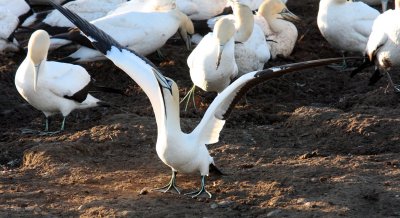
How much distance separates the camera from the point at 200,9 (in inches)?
626

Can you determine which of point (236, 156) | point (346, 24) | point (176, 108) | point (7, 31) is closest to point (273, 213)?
point (176, 108)

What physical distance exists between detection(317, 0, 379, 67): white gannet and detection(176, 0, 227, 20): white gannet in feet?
6.65

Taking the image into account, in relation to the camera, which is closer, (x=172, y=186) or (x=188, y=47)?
(x=172, y=186)

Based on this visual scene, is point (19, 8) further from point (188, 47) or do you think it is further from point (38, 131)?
point (38, 131)

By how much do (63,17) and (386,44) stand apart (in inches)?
182

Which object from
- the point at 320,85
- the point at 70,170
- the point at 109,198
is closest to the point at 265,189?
the point at 109,198

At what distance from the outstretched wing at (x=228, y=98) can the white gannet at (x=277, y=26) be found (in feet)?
17.1

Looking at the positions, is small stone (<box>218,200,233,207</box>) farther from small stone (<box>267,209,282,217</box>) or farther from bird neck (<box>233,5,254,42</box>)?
bird neck (<box>233,5,254,42</box>)

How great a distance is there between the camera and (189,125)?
37.3 ft

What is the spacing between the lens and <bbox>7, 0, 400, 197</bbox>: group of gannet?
9.05m

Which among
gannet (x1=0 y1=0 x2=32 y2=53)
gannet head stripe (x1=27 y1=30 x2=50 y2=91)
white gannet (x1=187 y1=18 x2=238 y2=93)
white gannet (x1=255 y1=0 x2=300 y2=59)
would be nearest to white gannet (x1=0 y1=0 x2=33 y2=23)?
gannet (x1=0 y1=0 x2=32 y2=53)

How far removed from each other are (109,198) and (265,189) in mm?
1332

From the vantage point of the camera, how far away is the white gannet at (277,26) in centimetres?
1451

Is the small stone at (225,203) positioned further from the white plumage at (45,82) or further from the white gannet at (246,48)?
the white gannet at (246,48)
